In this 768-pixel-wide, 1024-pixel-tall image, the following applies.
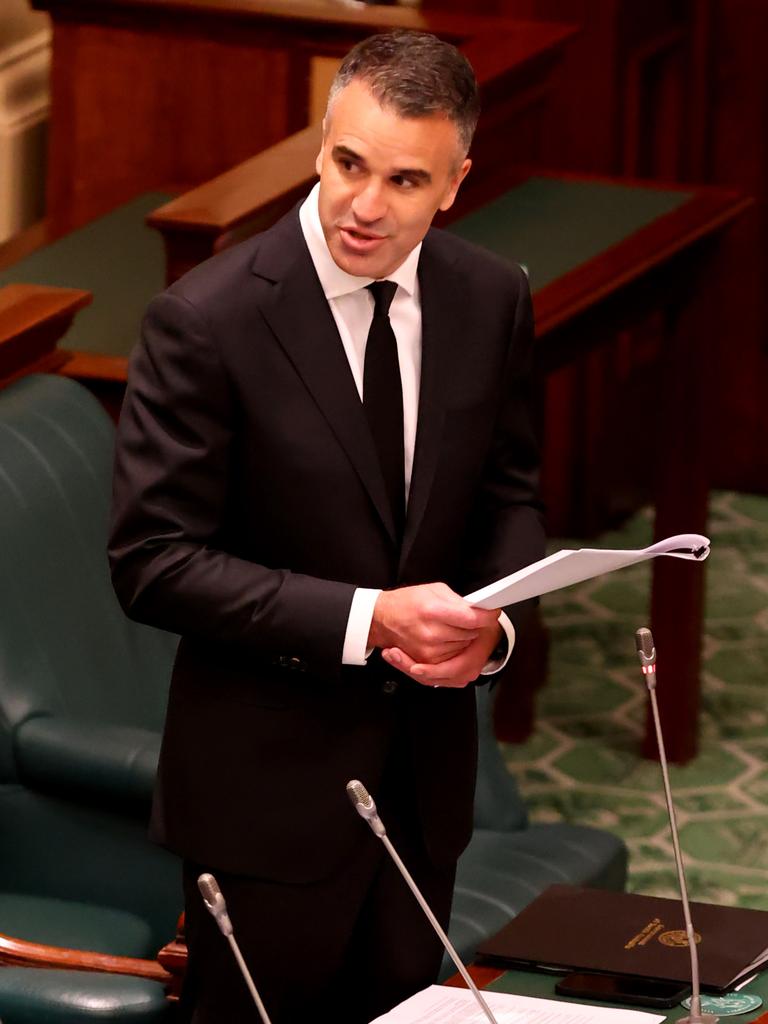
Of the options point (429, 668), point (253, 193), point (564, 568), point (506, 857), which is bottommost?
point (506, 857)

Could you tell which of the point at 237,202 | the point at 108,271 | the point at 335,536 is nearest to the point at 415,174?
the point at 335,536

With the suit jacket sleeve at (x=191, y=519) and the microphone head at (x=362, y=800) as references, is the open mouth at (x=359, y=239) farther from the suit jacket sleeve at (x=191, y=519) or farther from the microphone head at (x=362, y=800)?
the microphone head at (x=362, y=800)

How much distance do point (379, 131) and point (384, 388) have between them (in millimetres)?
276

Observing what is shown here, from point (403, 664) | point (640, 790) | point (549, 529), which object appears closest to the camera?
point (403, 664)

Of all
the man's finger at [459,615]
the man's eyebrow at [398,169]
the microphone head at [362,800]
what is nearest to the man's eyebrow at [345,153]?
the man's eyebrow at [398,169]

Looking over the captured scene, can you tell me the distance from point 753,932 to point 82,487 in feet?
5.19

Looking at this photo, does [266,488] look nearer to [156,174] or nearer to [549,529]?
[156,174]

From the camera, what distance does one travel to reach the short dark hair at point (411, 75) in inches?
80.4

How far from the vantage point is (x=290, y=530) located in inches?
84.8

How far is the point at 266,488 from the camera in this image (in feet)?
7.01

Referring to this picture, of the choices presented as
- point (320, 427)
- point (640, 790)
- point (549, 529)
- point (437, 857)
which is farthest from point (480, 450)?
point (549, 529)

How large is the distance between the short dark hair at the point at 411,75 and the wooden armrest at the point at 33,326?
5.50 ft

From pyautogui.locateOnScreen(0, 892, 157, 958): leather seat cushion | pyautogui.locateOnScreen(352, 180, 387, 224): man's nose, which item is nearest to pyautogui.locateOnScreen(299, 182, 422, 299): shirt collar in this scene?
pyautogui.locateOnScreen(352, 180, 387, 224): man's nose

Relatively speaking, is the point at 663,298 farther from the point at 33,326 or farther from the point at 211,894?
the point at 211,894
